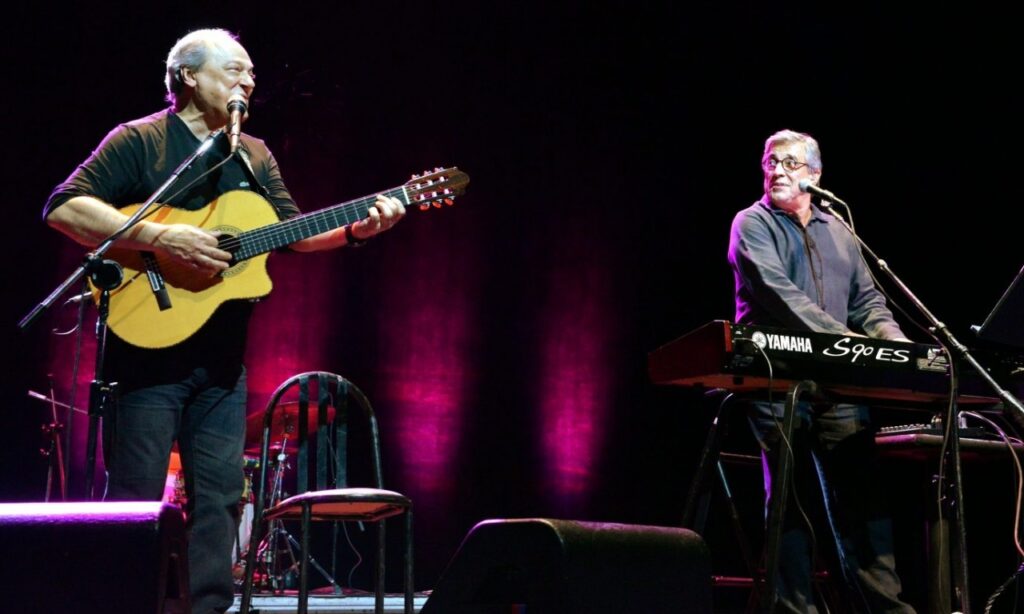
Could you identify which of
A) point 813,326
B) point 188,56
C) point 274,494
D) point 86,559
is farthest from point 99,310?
point 274,494

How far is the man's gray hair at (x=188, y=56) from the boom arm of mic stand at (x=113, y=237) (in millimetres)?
243

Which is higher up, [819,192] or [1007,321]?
[819,192]

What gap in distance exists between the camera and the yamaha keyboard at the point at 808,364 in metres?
2.54

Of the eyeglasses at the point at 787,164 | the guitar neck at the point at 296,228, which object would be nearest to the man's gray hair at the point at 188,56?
the guitar neck at the point at 296,228

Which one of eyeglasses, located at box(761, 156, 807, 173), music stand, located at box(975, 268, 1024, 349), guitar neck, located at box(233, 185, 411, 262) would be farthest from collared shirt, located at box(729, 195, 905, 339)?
guitar neck, located at box(233, 185, 411, 262)

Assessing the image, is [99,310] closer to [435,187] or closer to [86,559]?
[435,187]

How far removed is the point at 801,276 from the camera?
326 cm

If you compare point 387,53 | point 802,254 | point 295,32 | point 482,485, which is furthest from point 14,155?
point 802,254

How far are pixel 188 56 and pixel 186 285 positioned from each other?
2.28 ft

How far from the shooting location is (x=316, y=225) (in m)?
2.89

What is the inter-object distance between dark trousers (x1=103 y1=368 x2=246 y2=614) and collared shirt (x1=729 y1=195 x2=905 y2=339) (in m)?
1.62

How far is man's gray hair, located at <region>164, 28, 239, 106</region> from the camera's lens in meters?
2.84

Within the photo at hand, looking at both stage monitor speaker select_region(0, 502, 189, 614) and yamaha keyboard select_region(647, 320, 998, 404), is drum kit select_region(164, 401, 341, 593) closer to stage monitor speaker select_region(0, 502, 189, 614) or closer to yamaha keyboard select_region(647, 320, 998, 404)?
yamaha keyboard select_region(647, 320, 998, 404)

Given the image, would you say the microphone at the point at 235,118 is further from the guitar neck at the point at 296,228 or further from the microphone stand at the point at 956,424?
the microphone stand at the point at 956,424
